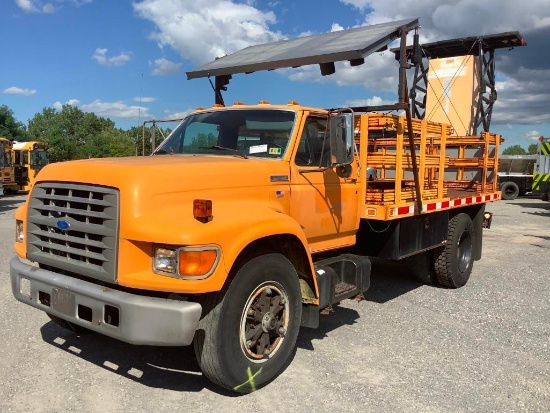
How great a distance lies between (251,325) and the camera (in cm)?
→ 367

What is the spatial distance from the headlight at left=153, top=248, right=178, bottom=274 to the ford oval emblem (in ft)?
2.52

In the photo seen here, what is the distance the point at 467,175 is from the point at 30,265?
629 centimetres

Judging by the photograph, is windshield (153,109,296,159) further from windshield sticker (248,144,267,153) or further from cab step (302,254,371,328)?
cab step (302,254,371,328)

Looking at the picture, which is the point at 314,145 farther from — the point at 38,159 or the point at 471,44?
the point at 38,159

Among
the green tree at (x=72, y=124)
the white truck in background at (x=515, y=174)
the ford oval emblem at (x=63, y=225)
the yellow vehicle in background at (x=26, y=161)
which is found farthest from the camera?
the green tree at (x=72, y=124)

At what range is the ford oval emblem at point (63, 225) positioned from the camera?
3.51 m

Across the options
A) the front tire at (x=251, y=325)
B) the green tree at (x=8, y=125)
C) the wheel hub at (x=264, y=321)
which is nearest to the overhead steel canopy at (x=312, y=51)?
the front tire at (x=251, y=325)

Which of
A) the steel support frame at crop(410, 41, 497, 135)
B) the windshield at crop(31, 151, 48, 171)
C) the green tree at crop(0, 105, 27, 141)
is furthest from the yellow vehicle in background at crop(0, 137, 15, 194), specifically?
the green tree at crop(0, 105, 27, 141)

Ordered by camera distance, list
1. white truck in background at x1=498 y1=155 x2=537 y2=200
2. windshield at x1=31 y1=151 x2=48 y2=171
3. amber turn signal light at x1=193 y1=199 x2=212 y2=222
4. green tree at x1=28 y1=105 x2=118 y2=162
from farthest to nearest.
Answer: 1. green tree at x1=28 y1=105 x2=118 y2=162
2. windshield at x1=31 y1=151 x2=48 y2=171
3. white truck in background at x1=498 y1=155 x2=537 y2=200
4. amber turn signal light at x1=193 y1=199 x2=212 y2=222

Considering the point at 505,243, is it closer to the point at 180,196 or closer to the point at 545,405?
the point at 545,405

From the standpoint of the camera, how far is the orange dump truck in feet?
10.4

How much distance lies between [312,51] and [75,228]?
2.79m

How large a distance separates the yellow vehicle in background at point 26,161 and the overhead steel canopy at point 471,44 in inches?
828

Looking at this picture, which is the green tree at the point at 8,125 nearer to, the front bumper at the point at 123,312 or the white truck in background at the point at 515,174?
the white truck in background at the point at 515,174
